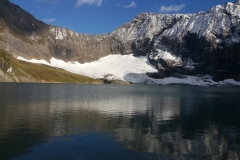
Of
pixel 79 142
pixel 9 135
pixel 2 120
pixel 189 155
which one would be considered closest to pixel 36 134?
pixel 9 135

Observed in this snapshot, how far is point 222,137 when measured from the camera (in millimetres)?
41500

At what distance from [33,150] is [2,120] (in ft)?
59.7

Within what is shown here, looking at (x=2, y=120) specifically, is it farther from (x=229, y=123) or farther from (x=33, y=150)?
(x=229, y=123)

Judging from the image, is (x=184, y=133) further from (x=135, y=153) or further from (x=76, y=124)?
(x=76, y=124)

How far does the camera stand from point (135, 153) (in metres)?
30.9

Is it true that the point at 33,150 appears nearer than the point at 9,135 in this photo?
Yes

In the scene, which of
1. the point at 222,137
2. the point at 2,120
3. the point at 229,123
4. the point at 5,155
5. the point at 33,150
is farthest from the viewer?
the point at 229,123

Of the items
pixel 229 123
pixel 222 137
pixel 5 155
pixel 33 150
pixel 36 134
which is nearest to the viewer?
pixel 5 155

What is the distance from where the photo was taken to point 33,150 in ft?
99.5

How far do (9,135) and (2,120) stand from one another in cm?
1076

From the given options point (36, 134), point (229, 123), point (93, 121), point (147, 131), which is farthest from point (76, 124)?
point (229, 123)

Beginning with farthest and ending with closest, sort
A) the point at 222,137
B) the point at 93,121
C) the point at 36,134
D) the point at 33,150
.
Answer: the point at 93,121 → the point at 222,137 → the point at 36,134 → the point at 33,150

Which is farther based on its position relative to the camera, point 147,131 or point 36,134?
point 147,131

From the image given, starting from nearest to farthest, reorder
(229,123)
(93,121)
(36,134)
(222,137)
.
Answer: (36,134) → (222,137) → (93,121) → (229,123)
